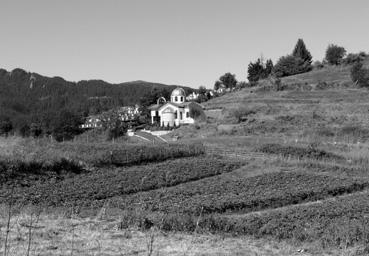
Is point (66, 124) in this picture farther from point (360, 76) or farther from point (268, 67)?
point (360, 76)

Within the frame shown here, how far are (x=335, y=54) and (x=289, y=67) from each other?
880cm

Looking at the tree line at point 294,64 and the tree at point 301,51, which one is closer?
→ the tree line at point 294,64

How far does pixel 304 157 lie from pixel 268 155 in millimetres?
1979

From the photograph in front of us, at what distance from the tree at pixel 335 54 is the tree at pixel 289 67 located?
4.75 meters

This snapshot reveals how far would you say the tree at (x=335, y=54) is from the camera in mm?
91750

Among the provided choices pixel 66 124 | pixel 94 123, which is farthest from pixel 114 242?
pixel 66 124

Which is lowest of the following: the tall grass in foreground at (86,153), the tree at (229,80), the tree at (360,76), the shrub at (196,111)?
the tall grass in foreground at (86,153)

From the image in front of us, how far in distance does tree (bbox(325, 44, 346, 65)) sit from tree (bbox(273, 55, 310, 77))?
4754 millimetres

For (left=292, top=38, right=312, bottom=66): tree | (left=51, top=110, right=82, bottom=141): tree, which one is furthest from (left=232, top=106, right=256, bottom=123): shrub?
(left=292, top=38, right=312, bottom=66): tree

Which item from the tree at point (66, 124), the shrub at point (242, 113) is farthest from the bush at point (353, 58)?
the tree at point (66, 124)

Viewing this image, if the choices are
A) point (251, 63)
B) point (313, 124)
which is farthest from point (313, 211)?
point (251, 63)

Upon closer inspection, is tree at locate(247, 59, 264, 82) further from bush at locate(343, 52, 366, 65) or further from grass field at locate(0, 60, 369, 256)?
grass field at locate(0, 60, 369, 256)

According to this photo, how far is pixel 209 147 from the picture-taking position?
2747cm

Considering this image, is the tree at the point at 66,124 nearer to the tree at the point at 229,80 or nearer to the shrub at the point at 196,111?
the shrub at the point at 196,111
